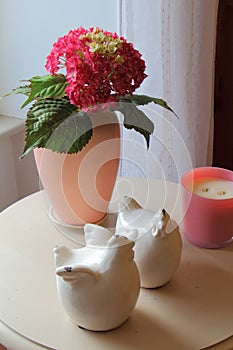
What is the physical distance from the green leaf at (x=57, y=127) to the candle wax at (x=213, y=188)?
19 centimetres

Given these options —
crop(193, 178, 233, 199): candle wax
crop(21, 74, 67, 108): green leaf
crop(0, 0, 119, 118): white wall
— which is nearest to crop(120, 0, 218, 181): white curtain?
crop(0, 0, 119, 118): white wall

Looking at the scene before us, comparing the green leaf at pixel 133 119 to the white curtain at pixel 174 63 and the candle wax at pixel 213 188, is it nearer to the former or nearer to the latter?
the candle wax at pixel 213 188

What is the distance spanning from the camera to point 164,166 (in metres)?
1.08

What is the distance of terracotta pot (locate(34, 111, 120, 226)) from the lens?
0.75 m

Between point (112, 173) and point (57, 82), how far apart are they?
168 millimetres

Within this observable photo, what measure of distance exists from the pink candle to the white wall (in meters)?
0.54

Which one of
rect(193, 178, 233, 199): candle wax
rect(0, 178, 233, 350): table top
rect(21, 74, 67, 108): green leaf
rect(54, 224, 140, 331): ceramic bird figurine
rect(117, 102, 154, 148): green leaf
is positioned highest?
rect(21, 74, 67, 108): green leaf

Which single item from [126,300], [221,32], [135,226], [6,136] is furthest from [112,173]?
[221,32]

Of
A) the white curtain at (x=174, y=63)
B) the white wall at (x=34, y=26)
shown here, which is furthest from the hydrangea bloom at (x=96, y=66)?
the white wall at (x=34, y=26)

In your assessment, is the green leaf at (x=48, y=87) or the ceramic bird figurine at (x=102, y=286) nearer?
the ceramic bird figurine at (x=102, y=286)

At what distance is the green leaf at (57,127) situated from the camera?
27.3 inches

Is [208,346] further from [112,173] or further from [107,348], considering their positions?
[112,173]

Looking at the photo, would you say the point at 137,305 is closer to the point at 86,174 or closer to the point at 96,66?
the point at 86,174

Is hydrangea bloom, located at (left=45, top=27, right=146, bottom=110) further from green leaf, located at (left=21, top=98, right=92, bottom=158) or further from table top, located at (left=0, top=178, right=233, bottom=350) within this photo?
table top, located at (left=0, top=178, right=233, bottom=350)
